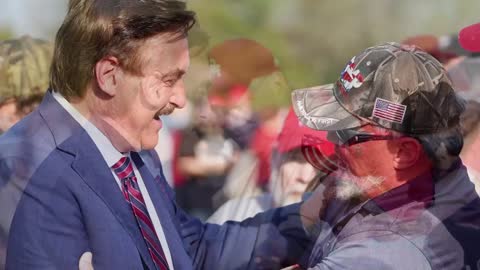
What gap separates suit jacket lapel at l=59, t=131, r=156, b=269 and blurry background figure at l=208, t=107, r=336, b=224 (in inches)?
24.0

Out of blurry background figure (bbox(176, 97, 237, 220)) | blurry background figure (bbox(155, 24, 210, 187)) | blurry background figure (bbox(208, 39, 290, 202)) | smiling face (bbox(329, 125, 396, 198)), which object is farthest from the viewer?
blurry background figure (bbox(176, 97, 237, 220))

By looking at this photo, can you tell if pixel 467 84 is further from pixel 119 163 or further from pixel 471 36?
pixel 119 163

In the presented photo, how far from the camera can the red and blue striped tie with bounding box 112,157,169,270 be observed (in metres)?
2.06

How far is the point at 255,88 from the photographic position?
2604 mm

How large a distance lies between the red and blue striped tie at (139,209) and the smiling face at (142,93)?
5 cm

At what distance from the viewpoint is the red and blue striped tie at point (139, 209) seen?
2.06 m

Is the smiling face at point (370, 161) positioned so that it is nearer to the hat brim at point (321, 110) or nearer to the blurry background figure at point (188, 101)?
the hat brim at point (321, 110)

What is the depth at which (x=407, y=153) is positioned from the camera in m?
2.02

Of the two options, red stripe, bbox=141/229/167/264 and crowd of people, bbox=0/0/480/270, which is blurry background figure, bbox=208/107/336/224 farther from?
red stripe, bbox=141/229/167/264

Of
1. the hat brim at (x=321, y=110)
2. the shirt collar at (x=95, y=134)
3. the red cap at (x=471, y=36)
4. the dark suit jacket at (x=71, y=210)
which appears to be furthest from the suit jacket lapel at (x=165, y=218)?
the red cap at (x=471, y=36)

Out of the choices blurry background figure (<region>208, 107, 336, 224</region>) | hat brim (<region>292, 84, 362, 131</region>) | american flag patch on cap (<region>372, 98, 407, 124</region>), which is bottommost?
blurry background figure (<region>208, 107, 336, 224</region>)

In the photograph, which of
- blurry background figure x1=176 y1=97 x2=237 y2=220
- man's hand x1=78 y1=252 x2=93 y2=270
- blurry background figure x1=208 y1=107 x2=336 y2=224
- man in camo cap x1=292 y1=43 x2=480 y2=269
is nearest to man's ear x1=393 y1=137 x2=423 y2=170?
man in camo cap x1=292 y1=43 x2=480 y2=269

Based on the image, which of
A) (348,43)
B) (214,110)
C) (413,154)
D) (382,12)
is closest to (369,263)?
(413,154)

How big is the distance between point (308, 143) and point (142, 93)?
506 millimetres
